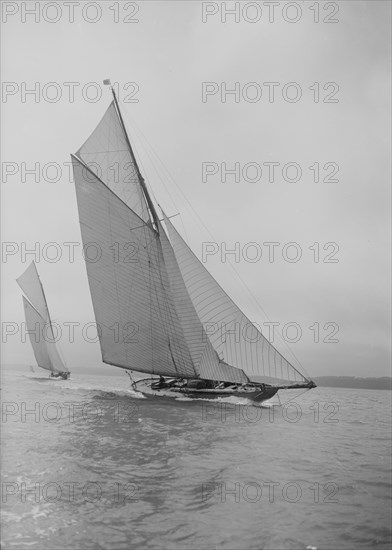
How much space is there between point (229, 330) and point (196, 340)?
2808 millimetres

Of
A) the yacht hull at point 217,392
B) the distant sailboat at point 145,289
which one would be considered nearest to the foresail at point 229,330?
the distant sailboat at point 145,289

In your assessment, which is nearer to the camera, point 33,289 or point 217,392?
point 217,392

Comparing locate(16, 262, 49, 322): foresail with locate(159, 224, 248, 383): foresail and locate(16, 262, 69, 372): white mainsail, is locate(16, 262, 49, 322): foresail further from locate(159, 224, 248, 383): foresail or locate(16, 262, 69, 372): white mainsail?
locate(159, 224, 248, 383): foresail

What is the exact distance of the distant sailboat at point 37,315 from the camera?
61.2 m

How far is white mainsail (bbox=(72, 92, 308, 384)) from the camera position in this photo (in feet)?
86.9

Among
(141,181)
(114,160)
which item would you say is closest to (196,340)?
(141,181)

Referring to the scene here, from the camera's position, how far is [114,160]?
3125 cm

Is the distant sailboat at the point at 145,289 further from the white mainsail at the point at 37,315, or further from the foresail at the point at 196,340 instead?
the white mainsail at the point at 37,315

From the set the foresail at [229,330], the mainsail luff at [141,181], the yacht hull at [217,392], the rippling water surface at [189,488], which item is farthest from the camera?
the mainsail luff at [141,181]

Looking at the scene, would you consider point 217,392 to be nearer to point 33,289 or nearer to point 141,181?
point 141,181

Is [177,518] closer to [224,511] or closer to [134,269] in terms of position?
[224,511]

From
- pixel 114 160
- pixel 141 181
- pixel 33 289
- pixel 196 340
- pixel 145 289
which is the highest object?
pixel 114 160

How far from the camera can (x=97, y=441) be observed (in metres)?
Result: 14.0

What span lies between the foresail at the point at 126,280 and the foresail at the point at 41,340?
35716 mm
